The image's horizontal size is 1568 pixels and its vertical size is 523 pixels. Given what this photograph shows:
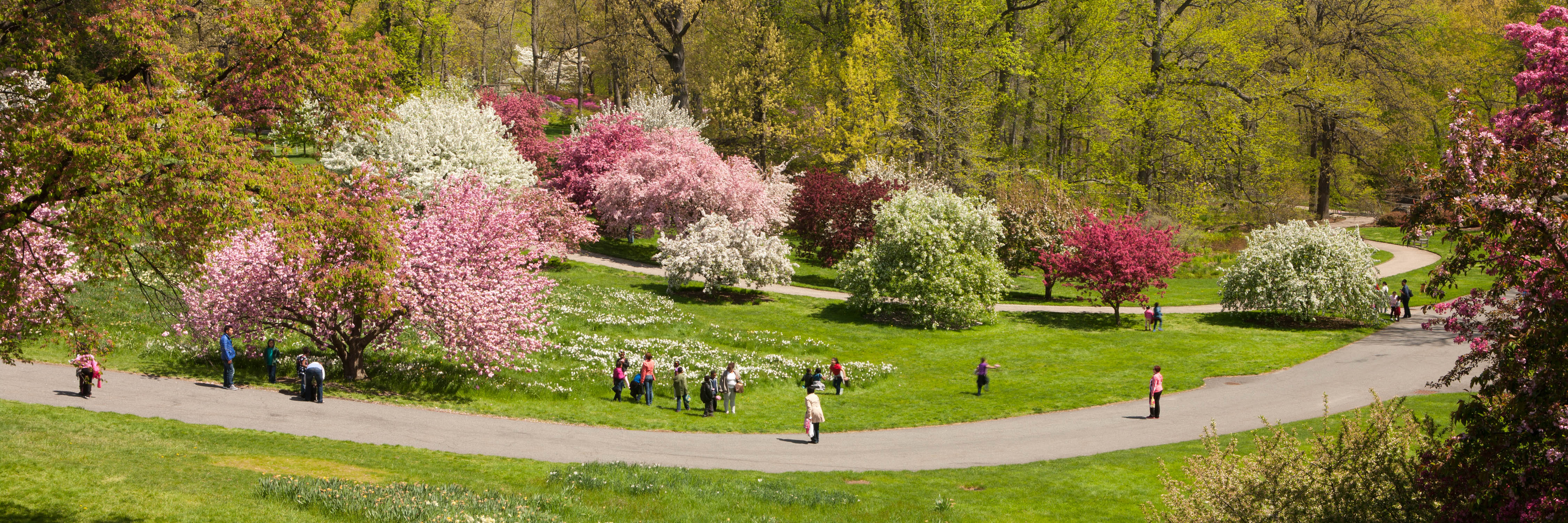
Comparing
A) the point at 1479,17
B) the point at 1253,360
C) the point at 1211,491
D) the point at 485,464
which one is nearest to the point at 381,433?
the point at 485,464

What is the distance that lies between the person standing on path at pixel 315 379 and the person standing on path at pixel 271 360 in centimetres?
171

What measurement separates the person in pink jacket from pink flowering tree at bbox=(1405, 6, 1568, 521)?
14.4m

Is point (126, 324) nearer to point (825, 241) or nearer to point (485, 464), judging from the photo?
point (485, 464)

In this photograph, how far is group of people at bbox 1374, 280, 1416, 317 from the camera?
38.5 m

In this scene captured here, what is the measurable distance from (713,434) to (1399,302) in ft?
97.6

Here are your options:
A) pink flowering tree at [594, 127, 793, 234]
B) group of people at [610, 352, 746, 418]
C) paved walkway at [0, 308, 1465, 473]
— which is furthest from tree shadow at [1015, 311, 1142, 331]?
group of people at [610, 352, 746, 418]

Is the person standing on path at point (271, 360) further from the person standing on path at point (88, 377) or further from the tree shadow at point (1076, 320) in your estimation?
the tree shadow at point (1076, 320)

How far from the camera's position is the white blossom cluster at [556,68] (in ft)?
315

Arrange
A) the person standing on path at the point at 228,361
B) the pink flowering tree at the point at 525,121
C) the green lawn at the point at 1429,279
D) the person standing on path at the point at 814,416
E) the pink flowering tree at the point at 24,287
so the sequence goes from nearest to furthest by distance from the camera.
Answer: the pink flowering tree at the point at 24,287
the person standing on path at the point at 814,416
the person standing on path at the point at 228,361
the green lawn at the point at 1429,279
the pink flowering tree at the point at 525,121

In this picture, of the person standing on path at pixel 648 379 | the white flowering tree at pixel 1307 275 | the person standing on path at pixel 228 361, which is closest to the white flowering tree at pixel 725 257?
the person standing on path at pixel 648 379

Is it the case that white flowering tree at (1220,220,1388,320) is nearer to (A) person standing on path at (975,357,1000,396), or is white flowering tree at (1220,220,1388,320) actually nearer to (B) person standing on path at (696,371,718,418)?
(A) person standing on path at (975,357,1000,396)

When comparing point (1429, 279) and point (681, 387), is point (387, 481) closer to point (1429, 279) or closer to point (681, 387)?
point (681, 387)

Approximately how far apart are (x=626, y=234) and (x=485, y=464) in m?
34.8

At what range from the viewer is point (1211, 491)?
11.3m
